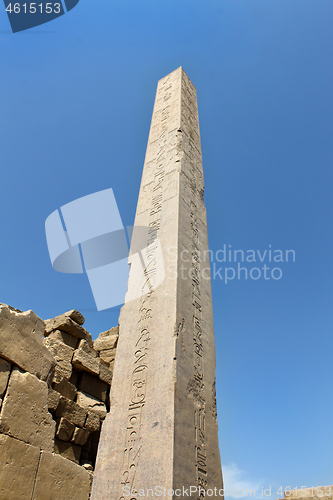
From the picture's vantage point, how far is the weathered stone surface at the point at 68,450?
12.0 feet

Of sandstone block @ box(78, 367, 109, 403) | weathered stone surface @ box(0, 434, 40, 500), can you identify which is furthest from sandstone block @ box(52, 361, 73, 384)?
weathered stone surface @ box(0, 434, 40, 500)

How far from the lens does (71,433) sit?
381cm

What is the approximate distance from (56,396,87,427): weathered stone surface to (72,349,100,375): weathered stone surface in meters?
0.48

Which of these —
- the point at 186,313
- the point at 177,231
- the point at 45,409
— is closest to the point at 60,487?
the point at 45,409

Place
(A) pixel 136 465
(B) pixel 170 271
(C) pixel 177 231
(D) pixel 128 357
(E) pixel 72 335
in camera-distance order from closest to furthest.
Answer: (A) pixel 136 465 < (D) pixel 128 357 < (B) pixel 170 271 < (C) pixel 177 231 < (E) pixel 72 335

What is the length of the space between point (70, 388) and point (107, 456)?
1.38 metres

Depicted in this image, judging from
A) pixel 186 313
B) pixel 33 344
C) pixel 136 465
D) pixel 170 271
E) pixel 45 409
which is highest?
pixel 170 271

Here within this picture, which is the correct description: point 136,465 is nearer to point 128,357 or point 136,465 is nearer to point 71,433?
point 128,357

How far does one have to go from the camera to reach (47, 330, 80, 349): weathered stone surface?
4325 millimetres

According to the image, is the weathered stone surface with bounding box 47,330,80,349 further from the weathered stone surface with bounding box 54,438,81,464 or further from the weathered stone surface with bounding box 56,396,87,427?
the weathered stone surface with bounding box 54,438,81,464

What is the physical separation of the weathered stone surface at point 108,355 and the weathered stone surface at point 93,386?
0.33 m

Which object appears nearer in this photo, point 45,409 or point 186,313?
point 45,409

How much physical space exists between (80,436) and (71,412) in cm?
27

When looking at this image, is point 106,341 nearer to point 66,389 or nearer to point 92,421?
point 66,389
